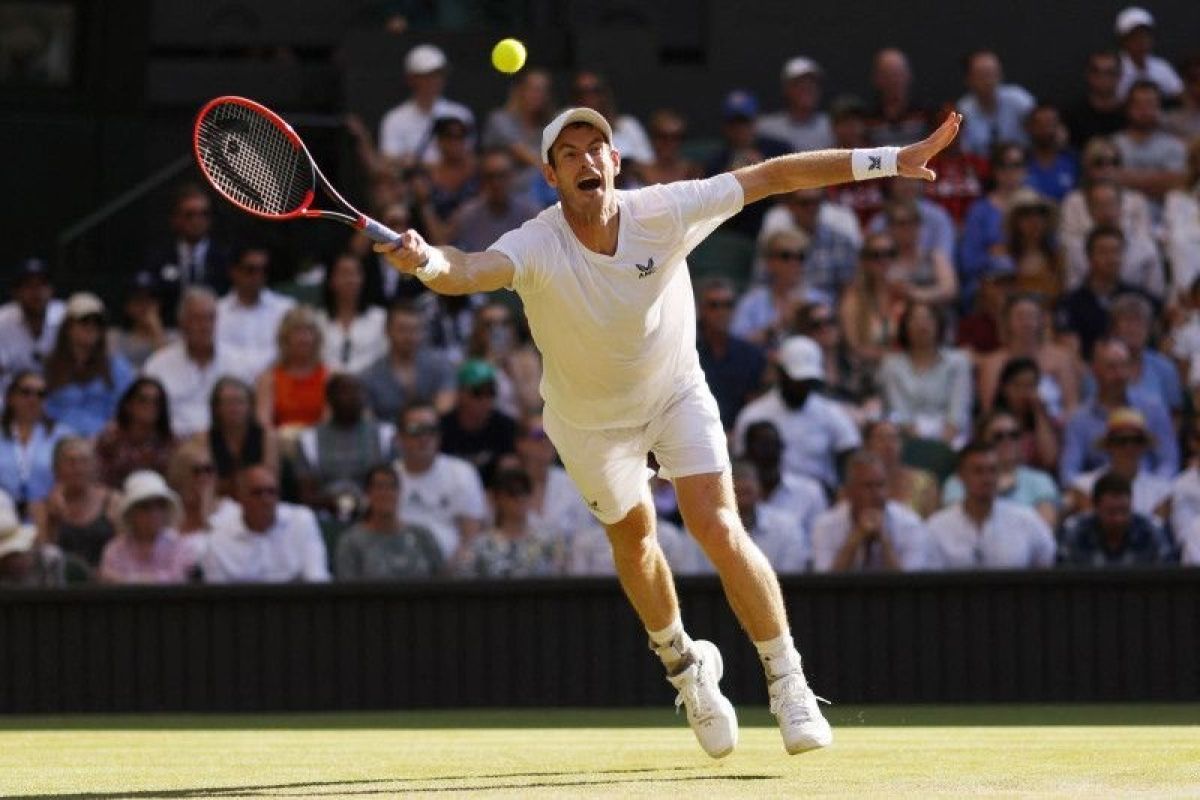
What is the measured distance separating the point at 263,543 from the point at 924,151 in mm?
5144

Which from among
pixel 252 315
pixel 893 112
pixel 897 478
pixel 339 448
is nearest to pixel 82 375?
pixel 252 315

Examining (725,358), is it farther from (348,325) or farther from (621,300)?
(621,300)

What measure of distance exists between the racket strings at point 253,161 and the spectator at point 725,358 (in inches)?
217

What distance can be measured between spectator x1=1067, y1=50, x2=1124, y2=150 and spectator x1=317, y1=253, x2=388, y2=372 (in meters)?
4.77

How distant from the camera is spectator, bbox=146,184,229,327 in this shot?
14047mm

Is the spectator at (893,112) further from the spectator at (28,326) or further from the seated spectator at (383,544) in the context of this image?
the spectator at (28,326)

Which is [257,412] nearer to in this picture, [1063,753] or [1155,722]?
[1155,722]

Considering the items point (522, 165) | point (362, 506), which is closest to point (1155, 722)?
point (362, 506)

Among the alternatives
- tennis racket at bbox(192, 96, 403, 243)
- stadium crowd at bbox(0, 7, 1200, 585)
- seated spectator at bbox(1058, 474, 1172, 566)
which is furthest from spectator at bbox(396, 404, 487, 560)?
tennis racket at bbox(192, 96, 403, 243)

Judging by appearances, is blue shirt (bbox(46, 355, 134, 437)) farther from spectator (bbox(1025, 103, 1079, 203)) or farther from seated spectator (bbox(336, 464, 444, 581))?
spectator (bbox(1025, 103, 1079, 203))

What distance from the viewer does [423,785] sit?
6.73 meters

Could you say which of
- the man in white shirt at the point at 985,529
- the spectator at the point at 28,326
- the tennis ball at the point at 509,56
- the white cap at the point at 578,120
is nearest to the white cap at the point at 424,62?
the spectator at the point at 28,326

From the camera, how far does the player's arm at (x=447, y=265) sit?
654cm

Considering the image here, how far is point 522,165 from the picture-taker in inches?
565
